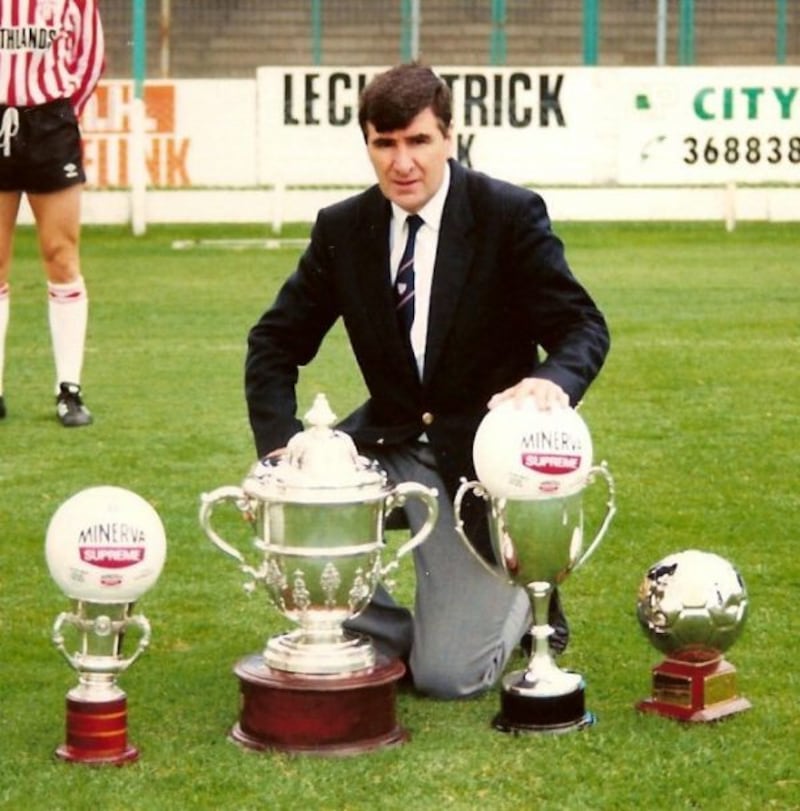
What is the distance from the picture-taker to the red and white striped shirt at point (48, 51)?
7.30 meters

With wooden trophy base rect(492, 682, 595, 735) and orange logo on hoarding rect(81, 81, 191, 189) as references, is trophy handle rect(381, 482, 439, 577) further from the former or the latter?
orange logo on hoarding rect(81, 81, 191, 189)

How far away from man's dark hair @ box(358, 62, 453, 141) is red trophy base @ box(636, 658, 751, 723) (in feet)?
3.57

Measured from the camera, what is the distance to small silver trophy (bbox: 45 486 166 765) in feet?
11.6

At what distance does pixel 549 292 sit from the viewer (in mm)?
4105

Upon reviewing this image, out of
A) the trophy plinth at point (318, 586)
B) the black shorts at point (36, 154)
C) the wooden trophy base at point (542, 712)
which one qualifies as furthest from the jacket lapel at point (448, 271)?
the black shorts at point (36, 154)

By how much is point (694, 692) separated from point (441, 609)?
583 mm

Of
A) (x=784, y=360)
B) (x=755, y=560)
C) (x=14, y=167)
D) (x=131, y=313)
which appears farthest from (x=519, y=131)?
(x=755, y=560)

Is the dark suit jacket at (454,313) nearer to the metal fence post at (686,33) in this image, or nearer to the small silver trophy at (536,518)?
the small silver trophy at (536,518)

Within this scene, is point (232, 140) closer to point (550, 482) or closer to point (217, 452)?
point (217, 452)

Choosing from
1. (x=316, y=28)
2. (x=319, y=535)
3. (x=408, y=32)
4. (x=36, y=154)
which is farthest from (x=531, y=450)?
(x=316, y=28)

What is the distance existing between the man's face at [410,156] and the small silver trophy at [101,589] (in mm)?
828

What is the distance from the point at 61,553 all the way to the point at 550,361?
3.19 feet

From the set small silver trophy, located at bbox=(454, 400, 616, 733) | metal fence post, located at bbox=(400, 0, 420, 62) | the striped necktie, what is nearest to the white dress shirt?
the striped necktie

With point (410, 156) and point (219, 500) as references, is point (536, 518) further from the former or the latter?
point (410, 156)
